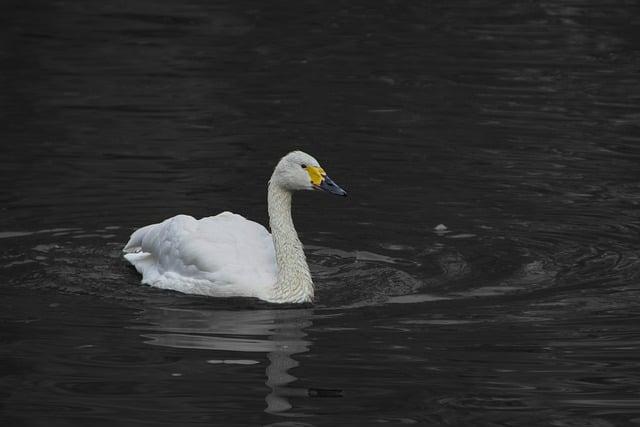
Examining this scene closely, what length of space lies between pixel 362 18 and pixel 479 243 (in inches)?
453

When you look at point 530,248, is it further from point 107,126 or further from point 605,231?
point 107,126

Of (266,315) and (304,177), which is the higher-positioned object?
(304,177)

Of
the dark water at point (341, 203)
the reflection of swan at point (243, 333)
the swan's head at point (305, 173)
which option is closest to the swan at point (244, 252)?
the swan's head at point (305, 173)

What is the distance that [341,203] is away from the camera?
15578 millimetres

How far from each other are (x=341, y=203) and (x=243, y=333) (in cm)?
461

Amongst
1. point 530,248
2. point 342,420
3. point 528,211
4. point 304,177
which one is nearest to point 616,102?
point 528,211

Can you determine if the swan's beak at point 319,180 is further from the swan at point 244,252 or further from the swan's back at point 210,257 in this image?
the swan's back at point 210,257

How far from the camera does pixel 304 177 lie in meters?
12.3

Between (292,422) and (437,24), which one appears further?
(437,24)

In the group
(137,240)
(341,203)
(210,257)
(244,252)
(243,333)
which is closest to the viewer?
(243,333)

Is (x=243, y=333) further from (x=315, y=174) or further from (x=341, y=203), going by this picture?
(x=341, y=203)

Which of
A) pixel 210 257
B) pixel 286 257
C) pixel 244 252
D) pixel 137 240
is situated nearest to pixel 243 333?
pixel 286 257

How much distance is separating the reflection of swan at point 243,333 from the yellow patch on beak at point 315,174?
3.45 feet

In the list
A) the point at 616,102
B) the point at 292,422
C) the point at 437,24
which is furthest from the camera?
the point at 437,24
